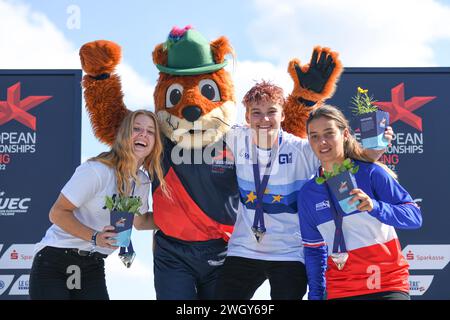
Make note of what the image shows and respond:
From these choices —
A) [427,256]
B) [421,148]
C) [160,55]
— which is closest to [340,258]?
[160,55]

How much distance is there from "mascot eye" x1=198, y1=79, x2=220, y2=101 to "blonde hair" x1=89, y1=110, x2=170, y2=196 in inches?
17.7

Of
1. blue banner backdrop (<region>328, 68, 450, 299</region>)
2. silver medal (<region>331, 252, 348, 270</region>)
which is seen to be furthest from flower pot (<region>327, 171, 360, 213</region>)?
blue banner backdrop (<region>328, 68, 450, 299</region>)

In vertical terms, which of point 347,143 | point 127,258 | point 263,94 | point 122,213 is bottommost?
point 127,258

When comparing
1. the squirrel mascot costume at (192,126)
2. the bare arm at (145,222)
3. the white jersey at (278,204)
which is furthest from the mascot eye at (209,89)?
the bare arm at (145,222)

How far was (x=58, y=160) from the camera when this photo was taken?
266 inches

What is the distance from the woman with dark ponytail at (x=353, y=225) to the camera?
3.80 meters

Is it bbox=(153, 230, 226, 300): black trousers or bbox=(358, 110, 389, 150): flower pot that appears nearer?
bbox=(358, 110, 389, 150): flower pot

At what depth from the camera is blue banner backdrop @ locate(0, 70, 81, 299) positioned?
6.66m

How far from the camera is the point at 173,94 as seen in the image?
4762mm

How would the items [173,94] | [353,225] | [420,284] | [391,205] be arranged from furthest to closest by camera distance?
[420,284] → [173,94] → [353,225] → [391,205]

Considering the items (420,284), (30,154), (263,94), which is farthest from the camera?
(30,154)

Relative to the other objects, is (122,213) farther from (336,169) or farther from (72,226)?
(336,169)

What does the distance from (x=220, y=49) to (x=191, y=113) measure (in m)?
0.58

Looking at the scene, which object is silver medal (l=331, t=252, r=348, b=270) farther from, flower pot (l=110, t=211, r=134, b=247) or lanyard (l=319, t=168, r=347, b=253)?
flower pot (l=110, t=211, r=134, b=247)
